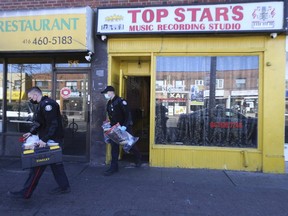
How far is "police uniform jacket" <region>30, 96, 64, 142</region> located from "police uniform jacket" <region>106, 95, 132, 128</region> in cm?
145

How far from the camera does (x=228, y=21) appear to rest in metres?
5.89

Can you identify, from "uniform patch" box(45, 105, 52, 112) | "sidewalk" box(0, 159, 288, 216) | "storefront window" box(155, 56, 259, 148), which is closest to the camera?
"sidewalk" box(0, 159, 288, 216)

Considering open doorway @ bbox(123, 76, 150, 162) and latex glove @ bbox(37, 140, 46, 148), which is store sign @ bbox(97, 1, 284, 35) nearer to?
open doorway @ bbox(123, 76, 150, 162)

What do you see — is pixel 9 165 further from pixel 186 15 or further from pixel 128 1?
pixel 186 15

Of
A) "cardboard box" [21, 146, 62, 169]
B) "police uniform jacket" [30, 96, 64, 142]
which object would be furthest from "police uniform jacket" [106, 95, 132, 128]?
"cardboard box" [21, 146, 62, 169]

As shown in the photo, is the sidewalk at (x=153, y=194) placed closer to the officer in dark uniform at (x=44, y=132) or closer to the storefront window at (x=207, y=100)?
the officer in dark uniform at (x=44, y=132)

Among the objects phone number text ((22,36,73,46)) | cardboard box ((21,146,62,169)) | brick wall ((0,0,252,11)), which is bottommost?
cardboard box ((21,146,62,169))

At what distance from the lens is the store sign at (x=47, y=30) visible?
19.8 feet

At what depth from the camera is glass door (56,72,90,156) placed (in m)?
6.80

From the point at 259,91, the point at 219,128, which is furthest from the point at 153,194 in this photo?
the point at 259,91

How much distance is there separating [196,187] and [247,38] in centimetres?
331

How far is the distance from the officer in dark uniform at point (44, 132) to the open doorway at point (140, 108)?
10.7 ft

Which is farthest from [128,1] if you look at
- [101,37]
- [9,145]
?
[9,145]

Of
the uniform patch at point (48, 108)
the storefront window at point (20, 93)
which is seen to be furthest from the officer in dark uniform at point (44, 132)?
the storefront window at point (20, 93)
